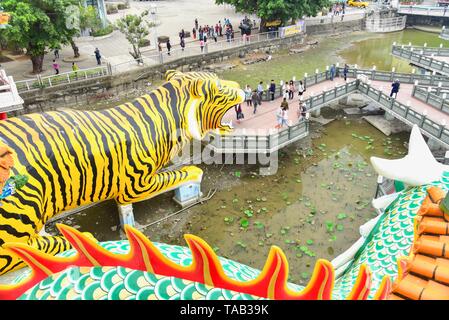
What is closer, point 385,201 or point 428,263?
point 428,263

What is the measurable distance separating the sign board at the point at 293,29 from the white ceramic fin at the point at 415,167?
19577mm

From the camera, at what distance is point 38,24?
18.0 metres

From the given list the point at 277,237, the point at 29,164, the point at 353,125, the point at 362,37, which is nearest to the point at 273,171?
the point at 277,237

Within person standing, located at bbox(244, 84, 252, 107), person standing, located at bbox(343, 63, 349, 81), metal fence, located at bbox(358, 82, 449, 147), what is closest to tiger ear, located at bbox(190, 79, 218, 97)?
person standing, located at bbox(244, 84, 252, 107)

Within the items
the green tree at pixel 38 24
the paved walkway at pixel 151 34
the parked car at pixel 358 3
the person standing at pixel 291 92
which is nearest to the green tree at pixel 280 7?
the paved walkway at pixel 151 34

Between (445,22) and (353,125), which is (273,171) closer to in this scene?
(353,125)

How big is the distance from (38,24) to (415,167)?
16844 millimetres

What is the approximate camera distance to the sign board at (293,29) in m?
26.1

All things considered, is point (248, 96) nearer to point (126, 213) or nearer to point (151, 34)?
point (126, 213)

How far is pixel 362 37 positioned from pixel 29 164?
26.6 meters

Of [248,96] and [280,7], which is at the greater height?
[280,7]

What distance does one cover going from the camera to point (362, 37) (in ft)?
95.0

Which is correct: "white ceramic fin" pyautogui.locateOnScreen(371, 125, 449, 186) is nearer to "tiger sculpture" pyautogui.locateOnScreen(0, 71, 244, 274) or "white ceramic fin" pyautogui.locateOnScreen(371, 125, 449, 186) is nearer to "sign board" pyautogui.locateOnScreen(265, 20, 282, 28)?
"tiger sculpture" pyautogui.locateOnScreen(0, 71, 244, 274)

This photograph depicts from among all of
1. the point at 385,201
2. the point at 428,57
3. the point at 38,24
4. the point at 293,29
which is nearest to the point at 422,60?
the point at 428,57
